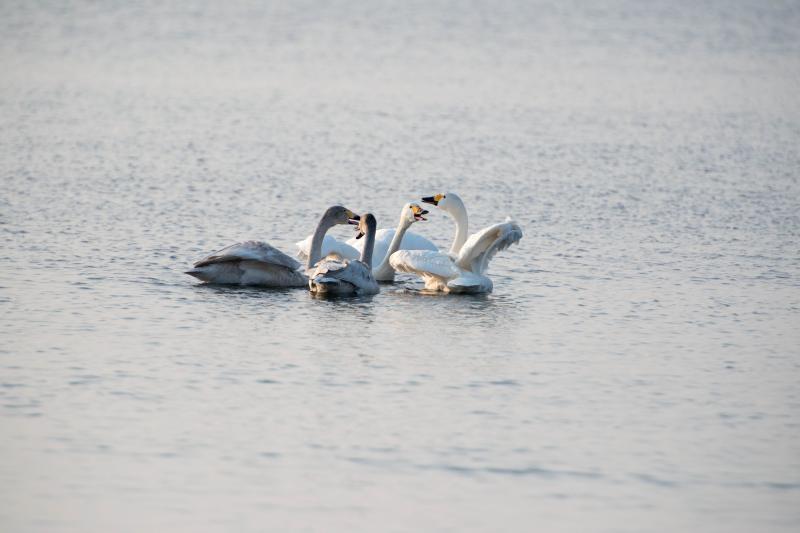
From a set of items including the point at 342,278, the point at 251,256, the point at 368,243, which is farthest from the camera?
the point at 368,243

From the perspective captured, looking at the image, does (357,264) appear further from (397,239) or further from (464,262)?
(397,239)

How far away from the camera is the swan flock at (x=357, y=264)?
11.9 m

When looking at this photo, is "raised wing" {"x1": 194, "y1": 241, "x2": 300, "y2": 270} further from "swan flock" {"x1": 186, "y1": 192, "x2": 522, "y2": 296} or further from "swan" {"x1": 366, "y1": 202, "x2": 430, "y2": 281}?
"swan" {"x1": 366, "y1": 202, "x2": 430, "y2": 281}

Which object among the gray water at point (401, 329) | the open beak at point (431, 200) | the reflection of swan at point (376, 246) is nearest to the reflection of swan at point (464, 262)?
the gray water at point (401, 329)

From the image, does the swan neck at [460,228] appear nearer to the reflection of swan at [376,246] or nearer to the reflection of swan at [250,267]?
the reflection of swan at [376,246]

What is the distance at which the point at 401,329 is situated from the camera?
35.2 feet

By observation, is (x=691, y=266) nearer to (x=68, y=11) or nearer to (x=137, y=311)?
(x=137, y=311)

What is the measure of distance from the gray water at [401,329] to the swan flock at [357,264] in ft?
0.64

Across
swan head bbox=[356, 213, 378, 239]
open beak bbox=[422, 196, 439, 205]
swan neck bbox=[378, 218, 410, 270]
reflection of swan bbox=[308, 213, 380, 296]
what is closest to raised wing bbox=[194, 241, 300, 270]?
reflection of swan bbox=[308, 213, 380, 296]

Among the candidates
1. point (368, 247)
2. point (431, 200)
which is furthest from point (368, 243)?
point (431, 200)

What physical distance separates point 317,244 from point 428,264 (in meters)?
1.11

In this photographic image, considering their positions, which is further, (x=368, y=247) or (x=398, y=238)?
(x=398, y=238)

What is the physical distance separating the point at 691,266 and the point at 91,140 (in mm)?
11423

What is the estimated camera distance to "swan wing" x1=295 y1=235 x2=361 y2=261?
1296 cm
